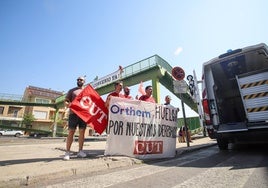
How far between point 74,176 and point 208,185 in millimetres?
1975

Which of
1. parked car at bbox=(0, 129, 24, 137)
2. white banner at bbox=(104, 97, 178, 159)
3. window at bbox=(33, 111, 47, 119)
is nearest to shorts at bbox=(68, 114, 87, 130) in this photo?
white banner at bbox=(104, 97, 178, 159)

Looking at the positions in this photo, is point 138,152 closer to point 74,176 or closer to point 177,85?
point 74,176

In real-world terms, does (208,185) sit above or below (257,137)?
below

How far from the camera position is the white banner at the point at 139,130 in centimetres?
461

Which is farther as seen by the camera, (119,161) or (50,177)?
(119,161)

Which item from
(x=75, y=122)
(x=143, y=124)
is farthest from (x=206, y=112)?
(x=75, y=122)

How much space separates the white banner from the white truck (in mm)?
1317

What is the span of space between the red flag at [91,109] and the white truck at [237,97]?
3.09 metres

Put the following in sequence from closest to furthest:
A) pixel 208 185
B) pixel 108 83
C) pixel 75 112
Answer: pixel 208 185 → pixel 75 112 → pixel 108 83

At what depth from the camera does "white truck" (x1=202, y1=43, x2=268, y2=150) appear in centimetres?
508

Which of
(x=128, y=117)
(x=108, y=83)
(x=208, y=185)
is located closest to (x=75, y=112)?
(x=128, y=117)

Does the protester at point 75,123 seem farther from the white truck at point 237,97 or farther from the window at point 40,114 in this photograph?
the window at point 40,114

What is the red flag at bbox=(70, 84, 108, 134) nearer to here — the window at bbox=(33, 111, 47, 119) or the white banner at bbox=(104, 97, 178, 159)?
the white banner at bbox=(104, 97, 178, 159)

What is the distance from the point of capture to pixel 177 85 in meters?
7.02
